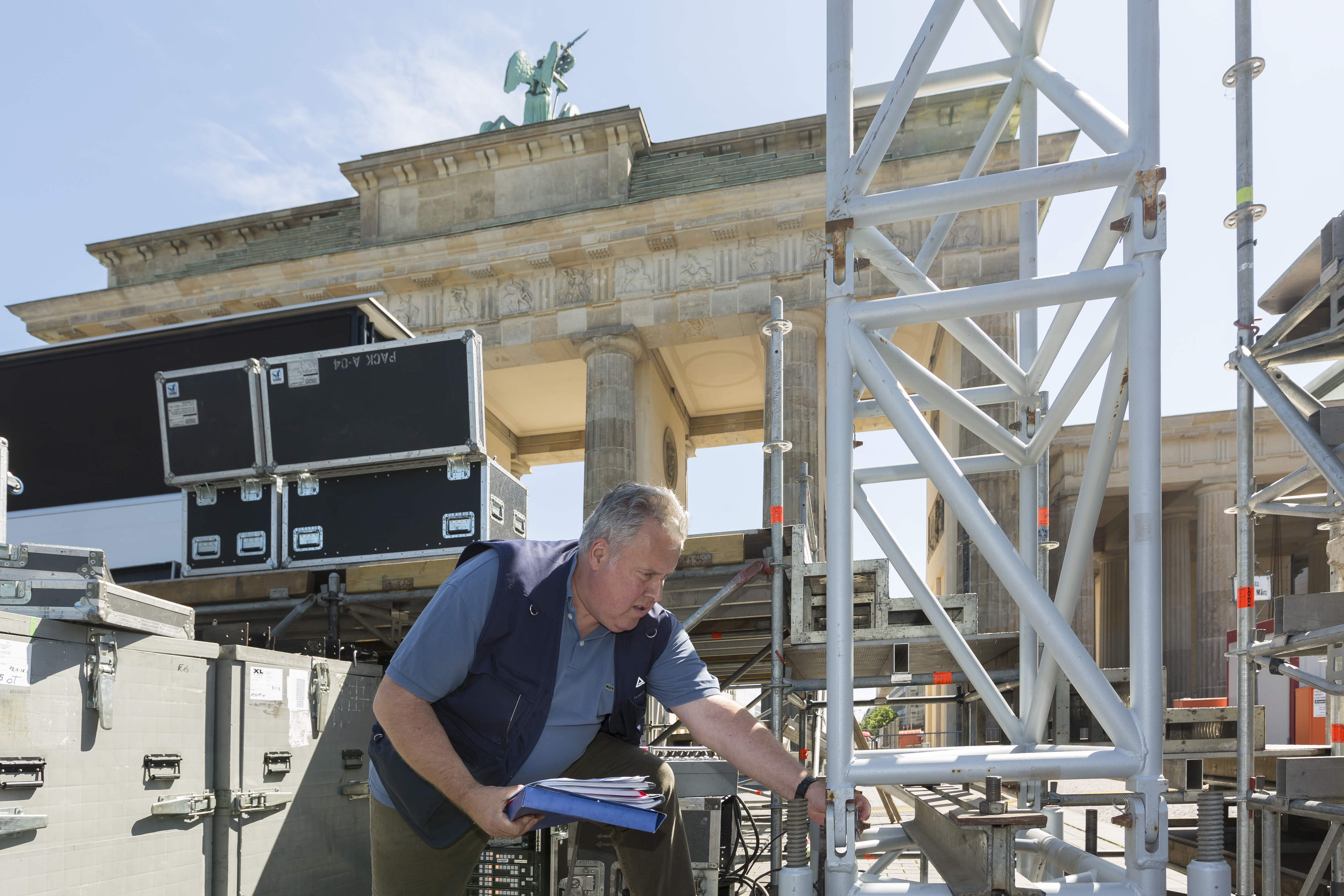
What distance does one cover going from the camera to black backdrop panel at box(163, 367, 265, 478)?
24.6ft

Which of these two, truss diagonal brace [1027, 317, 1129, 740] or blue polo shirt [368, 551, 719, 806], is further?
truss diagonal brace [1027, 317, 1129, 740]

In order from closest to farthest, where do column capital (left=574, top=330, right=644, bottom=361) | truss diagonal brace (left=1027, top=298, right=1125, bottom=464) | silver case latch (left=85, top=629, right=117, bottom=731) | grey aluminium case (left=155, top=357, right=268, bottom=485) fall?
1. truss diagonal brace (left=1027, top=298, right=1125, bottom=464)
2. silver case latch (left=85, top=629, right=117, bottom=731)
3. grey aluminium case (left=155, top=357, right=268, bottom=485)
4. column capital (left=574, top=330, right=644, bottom=361)

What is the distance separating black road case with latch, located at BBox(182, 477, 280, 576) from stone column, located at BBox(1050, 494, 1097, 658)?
1577cm

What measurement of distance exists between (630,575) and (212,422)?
578cm

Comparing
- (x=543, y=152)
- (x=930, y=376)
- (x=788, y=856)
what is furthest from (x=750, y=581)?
(x=543, y=152)

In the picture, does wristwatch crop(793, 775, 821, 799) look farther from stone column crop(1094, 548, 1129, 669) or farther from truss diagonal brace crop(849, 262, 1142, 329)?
stone column crop(1094, 548, 1129, 669)

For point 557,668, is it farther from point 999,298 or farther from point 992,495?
point 992,495

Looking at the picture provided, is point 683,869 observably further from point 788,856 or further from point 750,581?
point 750,581

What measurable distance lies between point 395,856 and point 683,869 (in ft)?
2.86

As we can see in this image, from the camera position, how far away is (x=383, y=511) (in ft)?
24.1

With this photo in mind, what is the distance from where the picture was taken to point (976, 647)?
24.4 feet

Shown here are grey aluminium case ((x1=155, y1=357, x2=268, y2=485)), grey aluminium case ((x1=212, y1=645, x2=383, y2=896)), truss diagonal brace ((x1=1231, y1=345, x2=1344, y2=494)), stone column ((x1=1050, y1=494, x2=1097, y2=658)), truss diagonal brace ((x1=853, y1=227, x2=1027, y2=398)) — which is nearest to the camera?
truss diagonal brace ((x1=853, y1=227, x2=1027, y2=398))

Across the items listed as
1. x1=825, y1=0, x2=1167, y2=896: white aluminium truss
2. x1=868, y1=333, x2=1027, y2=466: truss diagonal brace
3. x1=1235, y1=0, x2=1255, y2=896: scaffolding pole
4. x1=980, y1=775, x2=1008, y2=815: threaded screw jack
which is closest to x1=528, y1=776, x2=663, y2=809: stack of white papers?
x1=825, y1=0, x2=1167, y2=896: white aluminium truss

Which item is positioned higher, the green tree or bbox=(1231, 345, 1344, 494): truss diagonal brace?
bbox=(1231, 345, 1344, 494): truss diagonal brace
